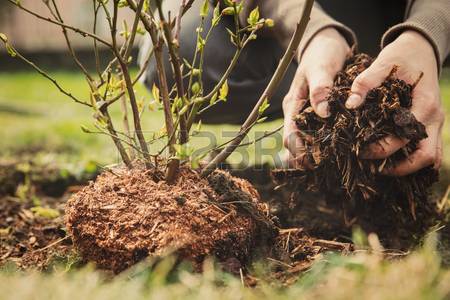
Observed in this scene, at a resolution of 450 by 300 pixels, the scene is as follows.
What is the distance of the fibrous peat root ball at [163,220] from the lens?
154 cm

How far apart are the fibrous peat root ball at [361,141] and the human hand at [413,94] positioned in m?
0.02

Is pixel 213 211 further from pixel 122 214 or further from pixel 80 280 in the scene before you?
pixel 80 280

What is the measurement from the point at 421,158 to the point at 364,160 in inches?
7.4

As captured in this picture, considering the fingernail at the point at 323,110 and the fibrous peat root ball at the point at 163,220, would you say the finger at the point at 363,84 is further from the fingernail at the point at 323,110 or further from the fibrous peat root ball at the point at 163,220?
the fibrous peat root ball at the point at 163,220

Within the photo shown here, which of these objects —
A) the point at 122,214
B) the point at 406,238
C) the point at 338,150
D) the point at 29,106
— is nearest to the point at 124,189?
the point at 122,214

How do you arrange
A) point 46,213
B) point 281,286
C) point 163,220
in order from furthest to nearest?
point 46,213
point 163,220
point 281,286

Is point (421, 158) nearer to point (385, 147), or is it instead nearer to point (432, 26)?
point (385, 147)

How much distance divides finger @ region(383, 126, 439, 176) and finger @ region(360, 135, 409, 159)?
0.09m

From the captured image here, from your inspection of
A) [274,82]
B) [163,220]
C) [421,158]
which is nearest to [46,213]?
[163,220]

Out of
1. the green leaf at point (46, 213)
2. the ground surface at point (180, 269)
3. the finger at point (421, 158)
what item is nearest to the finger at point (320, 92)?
the finger at point (421, 158)

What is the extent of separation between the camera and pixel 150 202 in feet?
5.31

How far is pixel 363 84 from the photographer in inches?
67.7

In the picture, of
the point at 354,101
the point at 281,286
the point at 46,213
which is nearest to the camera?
the point at 281,286

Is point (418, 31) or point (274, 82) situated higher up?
point (418, 31)
